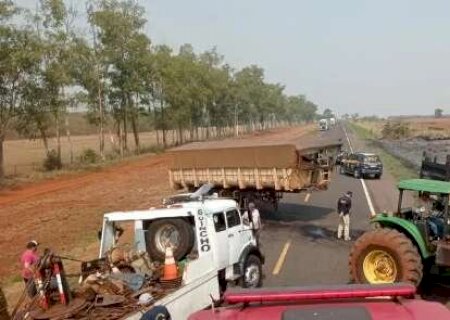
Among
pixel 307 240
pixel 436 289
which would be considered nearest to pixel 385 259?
pixel 436 289

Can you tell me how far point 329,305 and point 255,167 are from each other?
1656cm

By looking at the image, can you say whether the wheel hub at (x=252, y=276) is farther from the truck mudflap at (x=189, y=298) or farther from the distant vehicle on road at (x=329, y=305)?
the distant vehicle on road at (x=329, y=305)

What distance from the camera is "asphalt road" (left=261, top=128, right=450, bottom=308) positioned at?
14203mm

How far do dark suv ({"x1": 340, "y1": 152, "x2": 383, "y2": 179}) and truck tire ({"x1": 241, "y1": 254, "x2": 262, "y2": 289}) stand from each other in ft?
82.9

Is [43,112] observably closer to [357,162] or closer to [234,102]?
[357,162]

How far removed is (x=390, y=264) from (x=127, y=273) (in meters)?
5.62

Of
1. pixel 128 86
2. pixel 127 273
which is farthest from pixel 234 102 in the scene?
pixel 127 273

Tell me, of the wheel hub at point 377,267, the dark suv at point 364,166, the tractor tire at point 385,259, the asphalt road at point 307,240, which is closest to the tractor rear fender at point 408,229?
the tractor tire at point 385,259

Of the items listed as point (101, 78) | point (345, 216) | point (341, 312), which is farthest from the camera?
point (101, 78)

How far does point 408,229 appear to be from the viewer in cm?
1214

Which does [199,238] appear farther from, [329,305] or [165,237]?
[329,305]

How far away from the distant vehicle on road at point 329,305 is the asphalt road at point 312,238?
8.31m

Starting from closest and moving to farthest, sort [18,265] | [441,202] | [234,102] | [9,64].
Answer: [441,202]
[18,265]
[9,64]
[234,102]

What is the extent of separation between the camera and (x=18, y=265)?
1772 cm
